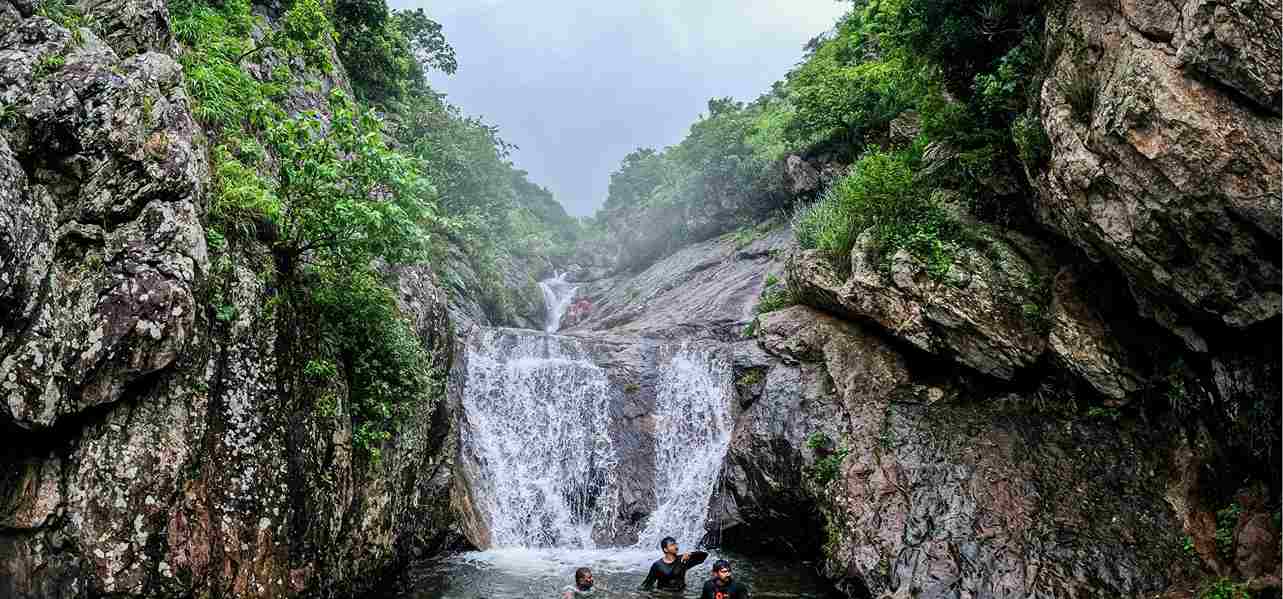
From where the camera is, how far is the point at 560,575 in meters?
13.2

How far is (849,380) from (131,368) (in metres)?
11.7

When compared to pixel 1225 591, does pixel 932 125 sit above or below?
above

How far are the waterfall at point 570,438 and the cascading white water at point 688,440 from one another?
25 mm

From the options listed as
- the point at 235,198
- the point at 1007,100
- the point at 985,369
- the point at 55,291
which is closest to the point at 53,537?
the point at 55,291

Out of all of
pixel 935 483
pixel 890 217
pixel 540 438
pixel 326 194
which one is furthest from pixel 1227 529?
pixel 326 194

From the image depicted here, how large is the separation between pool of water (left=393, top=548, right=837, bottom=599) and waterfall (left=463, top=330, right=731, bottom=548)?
100cm

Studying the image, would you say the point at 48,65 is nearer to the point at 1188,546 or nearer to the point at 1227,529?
the point at 1188,546

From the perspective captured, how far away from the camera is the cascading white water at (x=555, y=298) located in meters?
31.8

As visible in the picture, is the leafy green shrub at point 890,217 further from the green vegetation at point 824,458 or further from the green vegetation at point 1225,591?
the green vegetation at point 1225,591

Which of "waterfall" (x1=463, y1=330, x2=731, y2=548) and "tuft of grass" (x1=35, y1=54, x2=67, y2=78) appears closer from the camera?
"tuft of grass" (x1=35, y1=54, x2=67, y2=78)

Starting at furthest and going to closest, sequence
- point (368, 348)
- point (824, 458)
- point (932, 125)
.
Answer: point (932, 125), point (824, 458), point (368, 348)

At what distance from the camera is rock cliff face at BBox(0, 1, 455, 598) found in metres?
7.03

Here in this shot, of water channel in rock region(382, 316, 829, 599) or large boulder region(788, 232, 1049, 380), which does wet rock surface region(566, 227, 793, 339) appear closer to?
water channel in rock region(382, 316, 829, 599)

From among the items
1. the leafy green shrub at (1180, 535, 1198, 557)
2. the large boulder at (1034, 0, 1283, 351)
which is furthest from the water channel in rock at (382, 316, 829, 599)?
the large boulder at (1034, 0, 1283, 351)
